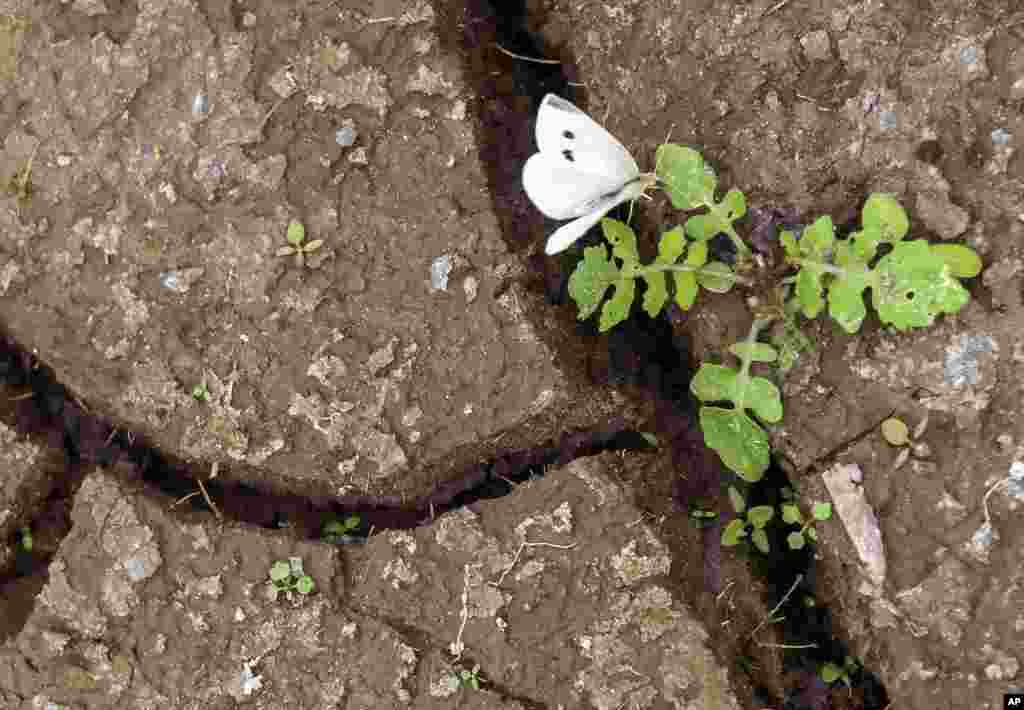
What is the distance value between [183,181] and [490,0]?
934 millimetres

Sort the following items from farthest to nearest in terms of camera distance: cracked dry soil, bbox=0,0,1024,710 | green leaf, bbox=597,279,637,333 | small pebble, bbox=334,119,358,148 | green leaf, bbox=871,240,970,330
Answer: small pebble, bbox=334,119,358,148, green leaf, bbox=597,279,637,333, cracked dry soil, bbox=0,0,1024,710, green leaf, bbox=871,240,970,330

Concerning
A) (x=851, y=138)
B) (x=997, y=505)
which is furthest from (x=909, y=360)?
(x=851, y=138)

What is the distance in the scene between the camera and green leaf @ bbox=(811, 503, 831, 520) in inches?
90.4

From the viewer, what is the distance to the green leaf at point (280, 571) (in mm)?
2469

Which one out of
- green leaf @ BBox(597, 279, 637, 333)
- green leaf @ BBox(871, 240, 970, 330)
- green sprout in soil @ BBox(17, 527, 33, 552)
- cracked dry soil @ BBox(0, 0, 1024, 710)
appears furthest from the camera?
green sprout in soil @ BBox(17, 527, 33, 552)

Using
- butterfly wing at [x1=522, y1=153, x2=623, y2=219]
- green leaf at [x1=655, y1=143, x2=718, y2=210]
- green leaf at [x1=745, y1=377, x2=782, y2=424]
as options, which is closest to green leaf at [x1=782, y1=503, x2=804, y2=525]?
green leaf at [x1=745, y1=377, x2=782, y2=424]

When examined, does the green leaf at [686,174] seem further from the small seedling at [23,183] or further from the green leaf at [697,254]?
the small seedling at [23,183]

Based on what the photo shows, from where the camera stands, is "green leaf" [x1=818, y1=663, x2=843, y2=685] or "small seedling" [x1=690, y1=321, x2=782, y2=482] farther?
"green leaf" [x1=818, y1=663, x2=843, y2=685]

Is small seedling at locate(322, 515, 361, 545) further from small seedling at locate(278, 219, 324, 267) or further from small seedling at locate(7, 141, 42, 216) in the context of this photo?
small seedling at locate(7, 141, 42, 216)

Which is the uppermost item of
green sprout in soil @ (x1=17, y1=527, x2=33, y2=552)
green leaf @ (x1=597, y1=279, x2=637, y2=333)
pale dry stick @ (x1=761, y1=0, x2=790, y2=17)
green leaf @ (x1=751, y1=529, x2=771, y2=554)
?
pale dry stick @ (x1=761, y1=0, x2=790, y2=17)

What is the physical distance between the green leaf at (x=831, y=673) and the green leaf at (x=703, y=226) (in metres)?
1.10

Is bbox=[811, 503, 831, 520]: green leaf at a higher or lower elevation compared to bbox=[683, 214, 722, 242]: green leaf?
lower

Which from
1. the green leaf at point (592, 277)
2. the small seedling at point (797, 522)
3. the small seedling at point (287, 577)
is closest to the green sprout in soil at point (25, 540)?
the small seedling at point (287, 577)

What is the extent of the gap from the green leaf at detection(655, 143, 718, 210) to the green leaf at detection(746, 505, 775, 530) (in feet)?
2.48
